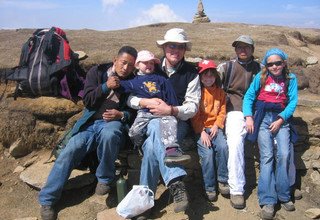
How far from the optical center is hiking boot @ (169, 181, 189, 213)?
4090 millimetres

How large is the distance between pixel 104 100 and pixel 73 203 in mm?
1634

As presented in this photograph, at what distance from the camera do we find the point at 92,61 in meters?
7.04

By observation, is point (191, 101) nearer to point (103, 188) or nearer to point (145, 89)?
point (145, 89)

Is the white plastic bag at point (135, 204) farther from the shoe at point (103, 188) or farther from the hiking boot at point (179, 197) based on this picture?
the shoe at point (103, 188)

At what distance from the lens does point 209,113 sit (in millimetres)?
5191

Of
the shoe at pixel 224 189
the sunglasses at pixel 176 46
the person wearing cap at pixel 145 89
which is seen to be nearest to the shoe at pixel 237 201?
the shoe at pixel 224 189

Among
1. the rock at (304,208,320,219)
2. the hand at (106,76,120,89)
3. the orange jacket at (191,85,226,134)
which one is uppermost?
the hand at (106,76,120,89)

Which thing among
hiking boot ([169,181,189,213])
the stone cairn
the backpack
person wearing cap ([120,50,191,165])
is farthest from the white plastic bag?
the stone cairn

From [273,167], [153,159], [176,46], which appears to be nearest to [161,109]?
[153,159]

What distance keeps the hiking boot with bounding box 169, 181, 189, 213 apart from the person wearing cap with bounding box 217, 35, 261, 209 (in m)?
1.04

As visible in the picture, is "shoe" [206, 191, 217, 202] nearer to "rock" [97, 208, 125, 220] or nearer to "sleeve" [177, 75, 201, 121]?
"sleeve" [177, 75, 201, 121]

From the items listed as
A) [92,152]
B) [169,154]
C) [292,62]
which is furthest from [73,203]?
[292,62]

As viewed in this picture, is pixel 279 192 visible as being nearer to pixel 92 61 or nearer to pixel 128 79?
pixel 128 79

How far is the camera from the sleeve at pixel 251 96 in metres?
5.23
